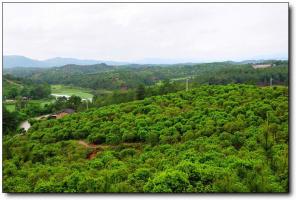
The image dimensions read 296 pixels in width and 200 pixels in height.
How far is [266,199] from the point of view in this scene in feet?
15.0

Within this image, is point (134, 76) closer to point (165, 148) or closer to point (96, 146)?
point (96, 146)

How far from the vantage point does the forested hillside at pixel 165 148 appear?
466 cm

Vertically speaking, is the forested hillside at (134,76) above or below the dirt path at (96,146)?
above

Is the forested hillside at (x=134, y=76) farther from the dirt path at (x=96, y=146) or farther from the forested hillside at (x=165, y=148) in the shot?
the dirt path at (x=96, y=146)

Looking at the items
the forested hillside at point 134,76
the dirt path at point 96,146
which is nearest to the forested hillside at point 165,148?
the dirt path at point 96,146

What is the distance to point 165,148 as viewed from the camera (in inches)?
245

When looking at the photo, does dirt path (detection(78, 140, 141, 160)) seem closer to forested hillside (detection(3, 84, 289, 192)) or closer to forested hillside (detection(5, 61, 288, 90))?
forested hillside (detection(3, 84, 289, 192))

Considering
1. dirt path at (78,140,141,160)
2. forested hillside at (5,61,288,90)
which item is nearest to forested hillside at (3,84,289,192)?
dirt path at (78,140,141,160)

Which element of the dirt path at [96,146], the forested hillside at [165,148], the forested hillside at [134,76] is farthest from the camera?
the forested hillside at [134,76]

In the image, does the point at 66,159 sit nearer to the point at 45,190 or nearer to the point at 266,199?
the point at 45,190

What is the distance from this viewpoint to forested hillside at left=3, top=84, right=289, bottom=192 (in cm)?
466

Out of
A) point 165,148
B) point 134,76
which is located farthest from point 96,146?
point 134,76

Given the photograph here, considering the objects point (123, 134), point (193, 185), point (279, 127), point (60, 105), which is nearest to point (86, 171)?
point (193, 185)

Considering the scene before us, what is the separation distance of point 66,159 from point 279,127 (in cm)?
300
